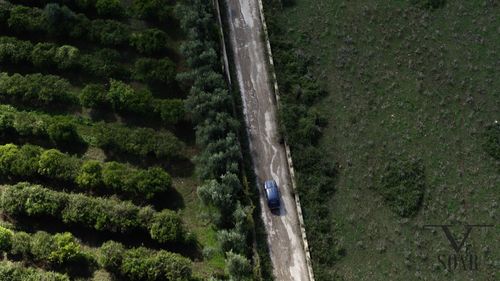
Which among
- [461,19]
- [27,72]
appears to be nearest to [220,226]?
[27,72]

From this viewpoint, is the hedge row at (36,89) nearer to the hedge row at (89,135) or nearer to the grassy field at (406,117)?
the hedge row at (89,135)

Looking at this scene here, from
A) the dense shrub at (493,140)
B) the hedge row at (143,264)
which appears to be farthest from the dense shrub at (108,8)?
the dense shrub at (493,140)

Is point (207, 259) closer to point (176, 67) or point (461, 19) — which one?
point (176, 67)

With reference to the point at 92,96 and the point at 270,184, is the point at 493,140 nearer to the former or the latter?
the point at 270,184

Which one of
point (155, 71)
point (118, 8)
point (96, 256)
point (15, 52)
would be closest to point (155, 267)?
point (96, 256)

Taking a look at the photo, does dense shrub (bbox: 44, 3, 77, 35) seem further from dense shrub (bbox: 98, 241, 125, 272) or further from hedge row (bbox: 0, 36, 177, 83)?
dense shrub (bbox: 98, 241, 125, 272)

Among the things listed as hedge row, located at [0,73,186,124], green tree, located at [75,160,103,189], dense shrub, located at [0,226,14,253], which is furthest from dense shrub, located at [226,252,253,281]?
dense shrub, located at [0,226,14,253]
